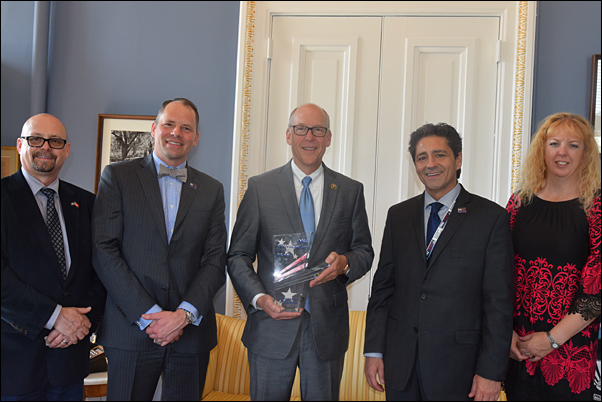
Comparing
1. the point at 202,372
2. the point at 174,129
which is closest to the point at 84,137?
the point at 174,129

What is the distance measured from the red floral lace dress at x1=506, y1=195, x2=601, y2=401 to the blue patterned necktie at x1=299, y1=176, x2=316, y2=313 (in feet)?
3.79

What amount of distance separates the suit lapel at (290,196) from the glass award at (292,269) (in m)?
0.15

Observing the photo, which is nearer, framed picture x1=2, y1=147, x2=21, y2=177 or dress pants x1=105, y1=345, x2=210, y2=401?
dress pants x1=105, y1=345, x2=210, y2=401

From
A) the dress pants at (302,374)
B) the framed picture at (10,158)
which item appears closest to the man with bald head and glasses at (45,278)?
the dress pants at (302,374)

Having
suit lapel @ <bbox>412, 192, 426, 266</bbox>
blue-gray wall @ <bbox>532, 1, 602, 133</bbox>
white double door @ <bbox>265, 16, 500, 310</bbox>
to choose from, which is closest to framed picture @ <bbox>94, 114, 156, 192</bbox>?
white double door @ <bbox>265, 16, 500, 310</bbox>

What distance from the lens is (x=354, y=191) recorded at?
8.96 ft

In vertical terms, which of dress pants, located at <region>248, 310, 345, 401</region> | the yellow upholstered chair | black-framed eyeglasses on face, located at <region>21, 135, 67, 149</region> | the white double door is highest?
the white double door

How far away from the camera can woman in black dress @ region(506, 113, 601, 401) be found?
240cm

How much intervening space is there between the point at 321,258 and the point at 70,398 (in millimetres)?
1500

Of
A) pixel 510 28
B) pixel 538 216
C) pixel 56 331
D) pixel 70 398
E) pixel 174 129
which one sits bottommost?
pixel 70 398

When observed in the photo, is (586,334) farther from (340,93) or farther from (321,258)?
(340,93)

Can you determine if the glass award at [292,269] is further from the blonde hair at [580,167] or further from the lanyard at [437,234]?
the blonde hair at [580,167]

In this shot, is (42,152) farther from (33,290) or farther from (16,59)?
(16,59)

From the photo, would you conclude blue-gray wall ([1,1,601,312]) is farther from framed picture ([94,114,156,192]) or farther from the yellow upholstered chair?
the yellow upholstered chair
